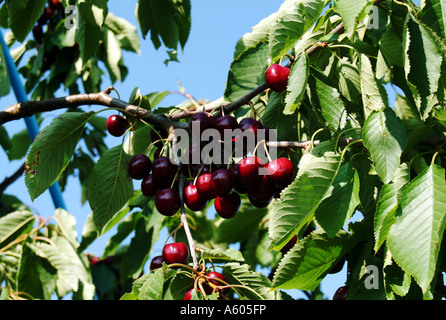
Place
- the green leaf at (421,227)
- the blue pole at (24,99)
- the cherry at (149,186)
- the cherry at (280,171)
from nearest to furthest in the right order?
the green leaf at (421,227) < the cherry at (280,171) < the cherry at (149,186) < the blue pole at (24,99)

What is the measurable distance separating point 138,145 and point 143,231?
0.46 meters

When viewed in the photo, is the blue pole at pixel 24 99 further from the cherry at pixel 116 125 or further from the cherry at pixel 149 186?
the cherry at pixel 149 186

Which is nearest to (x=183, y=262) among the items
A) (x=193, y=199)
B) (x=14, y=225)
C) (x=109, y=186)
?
(x=193, y=199)

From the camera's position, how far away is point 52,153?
1809 mm

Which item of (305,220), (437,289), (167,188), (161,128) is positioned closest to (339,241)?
(305,220)

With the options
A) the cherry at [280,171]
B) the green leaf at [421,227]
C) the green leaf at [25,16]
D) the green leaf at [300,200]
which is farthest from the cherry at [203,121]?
the green leaf at [25,16]

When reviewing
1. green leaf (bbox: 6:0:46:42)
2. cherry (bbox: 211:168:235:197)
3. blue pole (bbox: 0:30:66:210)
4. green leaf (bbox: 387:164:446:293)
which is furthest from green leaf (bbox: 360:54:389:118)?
blue pole (bbox: 0:30:66:210)

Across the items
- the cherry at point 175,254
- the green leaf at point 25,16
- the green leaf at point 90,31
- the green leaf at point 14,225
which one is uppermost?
the green leaf at point 25,16

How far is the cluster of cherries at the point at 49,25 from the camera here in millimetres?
3498

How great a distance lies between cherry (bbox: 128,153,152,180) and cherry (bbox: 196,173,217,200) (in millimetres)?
251

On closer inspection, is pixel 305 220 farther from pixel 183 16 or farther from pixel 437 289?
pixel 183 16

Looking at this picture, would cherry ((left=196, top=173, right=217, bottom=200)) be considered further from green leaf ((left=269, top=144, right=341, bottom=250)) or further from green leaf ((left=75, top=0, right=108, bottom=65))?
green leaf ((left=75, top=0, right=108, bottom=65))

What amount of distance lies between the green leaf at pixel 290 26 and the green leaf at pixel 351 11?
0.12 metres

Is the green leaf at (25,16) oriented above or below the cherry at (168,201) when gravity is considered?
above
